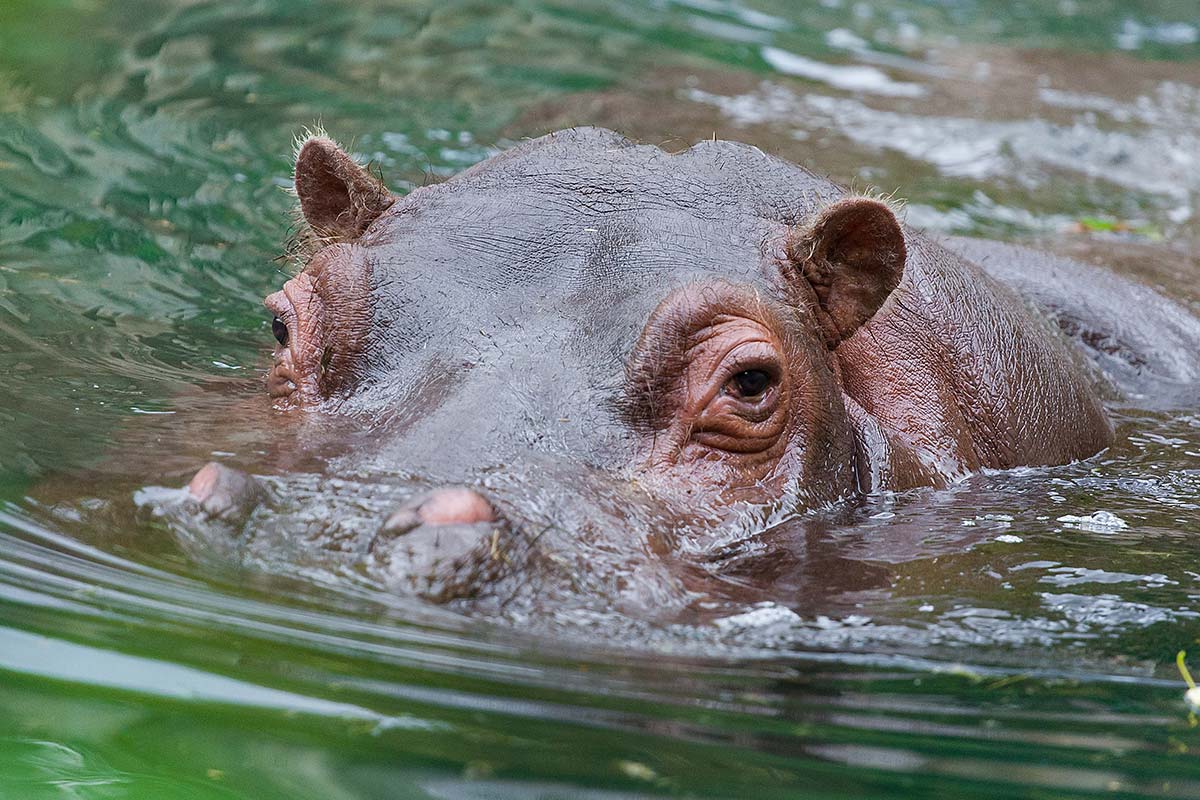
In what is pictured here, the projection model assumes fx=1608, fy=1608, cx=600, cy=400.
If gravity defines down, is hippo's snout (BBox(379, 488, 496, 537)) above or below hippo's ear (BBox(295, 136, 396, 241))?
below

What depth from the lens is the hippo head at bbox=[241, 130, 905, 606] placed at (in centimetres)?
393

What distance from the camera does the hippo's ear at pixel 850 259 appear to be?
A: 4.63m

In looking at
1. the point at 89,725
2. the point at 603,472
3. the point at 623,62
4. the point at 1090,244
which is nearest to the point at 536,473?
the point at 603,472

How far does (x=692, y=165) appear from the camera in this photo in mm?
4961

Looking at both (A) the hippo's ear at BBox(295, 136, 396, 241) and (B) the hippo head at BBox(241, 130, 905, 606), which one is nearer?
(B) the hippo head at BBox(241, 130, 905, 606)

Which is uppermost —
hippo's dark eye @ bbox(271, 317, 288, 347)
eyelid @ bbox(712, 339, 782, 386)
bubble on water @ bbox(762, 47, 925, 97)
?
bubble on water @ bbox(762, 47, 925, 97)

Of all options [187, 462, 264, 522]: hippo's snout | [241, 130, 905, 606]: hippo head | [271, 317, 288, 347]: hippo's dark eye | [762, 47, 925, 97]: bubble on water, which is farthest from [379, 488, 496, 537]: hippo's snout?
[762, 47, 925, 97]: bubble on water

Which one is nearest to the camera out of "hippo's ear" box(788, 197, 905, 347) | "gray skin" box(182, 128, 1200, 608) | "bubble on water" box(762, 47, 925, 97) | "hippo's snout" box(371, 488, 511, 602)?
"hippo's snout" box(371, 488, 511, 602)

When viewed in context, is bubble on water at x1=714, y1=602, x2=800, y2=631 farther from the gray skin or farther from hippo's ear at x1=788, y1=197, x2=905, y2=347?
hippo's ear at x1=788, y1=197, x2=905, y2=347

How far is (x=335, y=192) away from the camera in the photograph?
17.3ft

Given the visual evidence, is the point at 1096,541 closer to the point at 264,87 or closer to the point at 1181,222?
the point at 1181,222

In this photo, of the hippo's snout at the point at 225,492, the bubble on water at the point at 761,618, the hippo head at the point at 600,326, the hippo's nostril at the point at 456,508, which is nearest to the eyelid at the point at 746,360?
the hippo head at the point at 600,326

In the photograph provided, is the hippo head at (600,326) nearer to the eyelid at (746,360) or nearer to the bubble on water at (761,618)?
the eyelid at (746,360)

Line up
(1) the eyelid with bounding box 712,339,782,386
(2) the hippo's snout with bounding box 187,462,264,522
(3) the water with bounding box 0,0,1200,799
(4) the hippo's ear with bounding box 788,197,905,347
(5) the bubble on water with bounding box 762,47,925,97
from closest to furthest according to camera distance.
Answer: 1. (3) the water with bounding box 0,0,1200,799
2. (2) the hippo's snout with bounding box 187,462,264,522
3. (1) the eyelid with bounding box 712,339,782,386
4. (4) the hippo's ear with bounding box 788,197,905,347
5. (5) the bubble on water with bounding box 762,47,925,97
